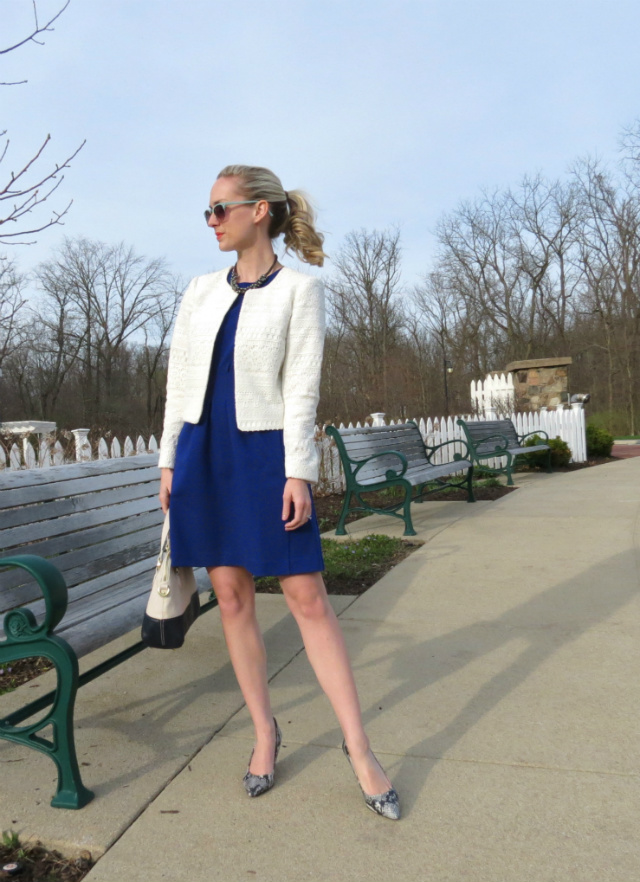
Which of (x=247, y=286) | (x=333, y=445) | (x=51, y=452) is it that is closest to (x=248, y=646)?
(x=247, y=286)

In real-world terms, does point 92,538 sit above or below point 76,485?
below

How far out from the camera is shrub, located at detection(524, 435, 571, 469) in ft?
41.9

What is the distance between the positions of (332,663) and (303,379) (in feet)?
2.74

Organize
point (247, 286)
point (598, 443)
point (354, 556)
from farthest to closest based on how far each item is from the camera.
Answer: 1. point (598, 443)
2. point (354, 556)
3. point (247, 286)

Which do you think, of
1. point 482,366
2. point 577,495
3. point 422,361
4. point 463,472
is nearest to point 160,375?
point 422,361

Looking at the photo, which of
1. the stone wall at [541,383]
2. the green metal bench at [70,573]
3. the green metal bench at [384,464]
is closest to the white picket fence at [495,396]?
the stone wall at [541,383]

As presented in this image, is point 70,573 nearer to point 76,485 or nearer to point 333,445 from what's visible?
point 76,485

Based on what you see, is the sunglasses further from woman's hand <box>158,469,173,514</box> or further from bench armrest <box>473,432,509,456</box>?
bench armrest <box>473,432,509,456</box>

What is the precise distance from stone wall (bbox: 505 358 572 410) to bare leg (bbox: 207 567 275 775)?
557 inches

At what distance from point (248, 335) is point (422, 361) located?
33640 millimetres

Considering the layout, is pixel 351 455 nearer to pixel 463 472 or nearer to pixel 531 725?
pixel 531 725

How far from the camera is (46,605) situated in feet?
7.03

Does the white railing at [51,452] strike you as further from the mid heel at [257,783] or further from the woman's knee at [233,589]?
the mid heel at [257,783]

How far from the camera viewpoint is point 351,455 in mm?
6801
